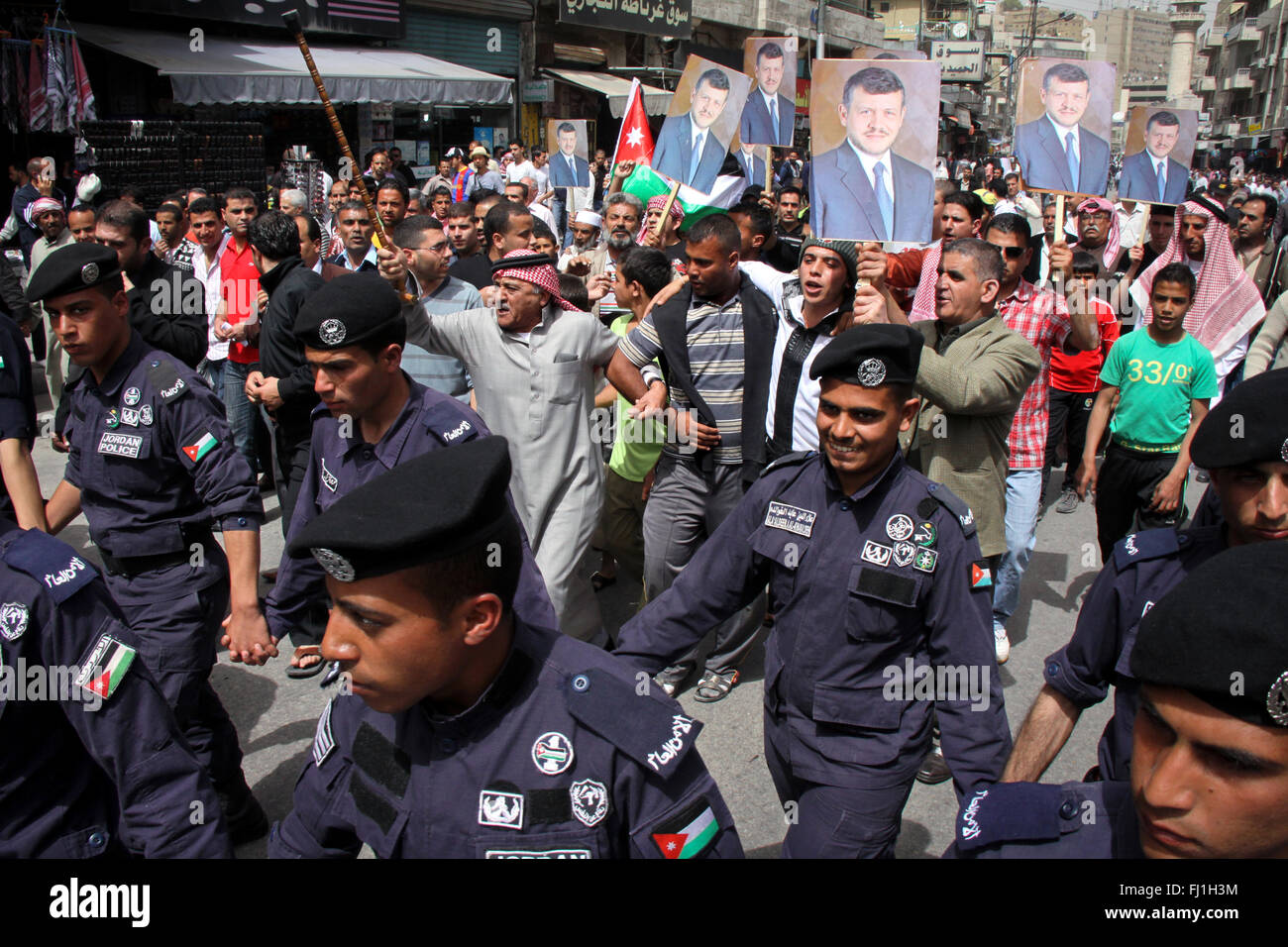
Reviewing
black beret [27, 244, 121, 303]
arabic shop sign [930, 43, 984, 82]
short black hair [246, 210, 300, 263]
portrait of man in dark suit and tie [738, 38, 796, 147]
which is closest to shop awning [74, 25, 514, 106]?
portrait of man in dark suit and tie [738, 38, 796, 147]

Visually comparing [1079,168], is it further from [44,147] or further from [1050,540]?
[44,147]

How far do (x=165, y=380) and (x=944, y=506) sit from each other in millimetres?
2602

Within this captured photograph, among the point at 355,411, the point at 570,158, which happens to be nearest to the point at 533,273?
the point at 355,411

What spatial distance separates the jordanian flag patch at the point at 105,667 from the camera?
2.06 meters

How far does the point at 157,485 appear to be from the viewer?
3.50 metres

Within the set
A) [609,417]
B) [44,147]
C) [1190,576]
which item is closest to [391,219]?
[609,417]

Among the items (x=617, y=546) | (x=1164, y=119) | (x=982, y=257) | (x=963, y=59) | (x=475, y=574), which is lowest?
(x=617, y=546)

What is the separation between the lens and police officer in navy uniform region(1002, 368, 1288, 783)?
2.14 meters

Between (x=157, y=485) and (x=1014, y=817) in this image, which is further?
(x=157, y=485)

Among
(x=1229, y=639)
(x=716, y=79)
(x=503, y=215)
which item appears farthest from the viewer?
(x=716, y=79)

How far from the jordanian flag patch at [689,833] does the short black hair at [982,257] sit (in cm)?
325

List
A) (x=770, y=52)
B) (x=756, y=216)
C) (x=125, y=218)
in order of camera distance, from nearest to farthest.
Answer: (x=125, y=218), (x=756, y=216), (x=770, y=52)

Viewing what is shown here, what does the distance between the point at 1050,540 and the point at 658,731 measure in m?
6.14

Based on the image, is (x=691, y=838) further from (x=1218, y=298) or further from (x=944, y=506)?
(x=1218, y=298)
